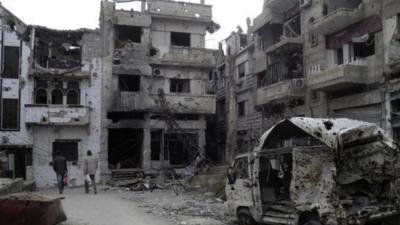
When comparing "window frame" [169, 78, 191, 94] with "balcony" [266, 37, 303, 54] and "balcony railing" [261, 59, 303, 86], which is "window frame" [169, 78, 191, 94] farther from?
"balcony" [266, 37, 303, 54]

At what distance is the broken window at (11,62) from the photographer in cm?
3031

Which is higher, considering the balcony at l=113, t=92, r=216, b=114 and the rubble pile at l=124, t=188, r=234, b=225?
the balcony at l=113, t=92, r=216, b=114

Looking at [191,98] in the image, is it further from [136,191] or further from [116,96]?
[136,191]

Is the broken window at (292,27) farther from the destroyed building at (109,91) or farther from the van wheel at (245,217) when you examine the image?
the van wheel at (245,217)

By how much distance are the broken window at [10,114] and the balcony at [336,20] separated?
718 inches

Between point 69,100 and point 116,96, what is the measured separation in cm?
299

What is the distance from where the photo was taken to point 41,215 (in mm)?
11086

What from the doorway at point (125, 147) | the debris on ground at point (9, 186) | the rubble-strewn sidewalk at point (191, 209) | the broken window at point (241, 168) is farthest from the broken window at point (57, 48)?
the broken window at point (241, 168)

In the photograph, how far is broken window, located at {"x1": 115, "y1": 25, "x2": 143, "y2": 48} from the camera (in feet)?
110

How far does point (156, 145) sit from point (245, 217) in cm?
2170

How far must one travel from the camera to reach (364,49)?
22.8 m

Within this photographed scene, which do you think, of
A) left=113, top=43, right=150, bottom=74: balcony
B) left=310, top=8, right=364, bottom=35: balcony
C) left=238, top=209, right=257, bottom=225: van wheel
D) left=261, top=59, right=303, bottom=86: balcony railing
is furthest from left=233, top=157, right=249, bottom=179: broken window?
left=113, top=43, right=150, bottom=74: balcony

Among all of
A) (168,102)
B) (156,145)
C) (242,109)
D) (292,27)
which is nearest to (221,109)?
(242,109)

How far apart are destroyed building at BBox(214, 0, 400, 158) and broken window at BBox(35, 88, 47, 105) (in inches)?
484
